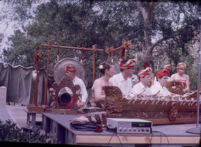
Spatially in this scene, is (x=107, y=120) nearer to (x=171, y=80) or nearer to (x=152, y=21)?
(x=171, y=80)

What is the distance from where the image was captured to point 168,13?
4008mm

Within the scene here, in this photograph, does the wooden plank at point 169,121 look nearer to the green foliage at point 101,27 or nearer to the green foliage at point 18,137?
the green foliage at point 18,137

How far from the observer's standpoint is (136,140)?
2.37 m

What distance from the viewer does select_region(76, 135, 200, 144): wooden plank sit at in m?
2.22

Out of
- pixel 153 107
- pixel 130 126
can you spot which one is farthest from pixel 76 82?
pixel 130 126

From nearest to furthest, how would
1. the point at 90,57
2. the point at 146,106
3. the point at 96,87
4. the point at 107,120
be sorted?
1. the point at 107,120
2. the point at 146,106
3. the point at 96,87
4. the point at 90,57

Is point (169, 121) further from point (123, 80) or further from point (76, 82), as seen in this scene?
point (76, 82)

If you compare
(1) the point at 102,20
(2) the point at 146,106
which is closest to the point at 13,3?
(1) the point at 102,20

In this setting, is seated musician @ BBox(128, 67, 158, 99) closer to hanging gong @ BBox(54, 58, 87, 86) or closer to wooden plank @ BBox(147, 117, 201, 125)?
wooden plank @ BBox(147, 117, 201, 125)

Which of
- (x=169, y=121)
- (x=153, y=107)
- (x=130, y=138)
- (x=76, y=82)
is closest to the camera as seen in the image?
(x=130, y=138)

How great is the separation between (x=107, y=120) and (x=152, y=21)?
2132 millimetres

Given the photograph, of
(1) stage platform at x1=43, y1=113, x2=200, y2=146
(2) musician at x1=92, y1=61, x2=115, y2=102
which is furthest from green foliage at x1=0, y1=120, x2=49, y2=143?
(2) musician at x1=92, y1=61, x2=115, y2=102

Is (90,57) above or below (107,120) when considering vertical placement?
above

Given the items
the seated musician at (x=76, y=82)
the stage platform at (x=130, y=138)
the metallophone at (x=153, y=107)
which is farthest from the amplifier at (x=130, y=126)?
the seated musician at (x=76, y=82)
